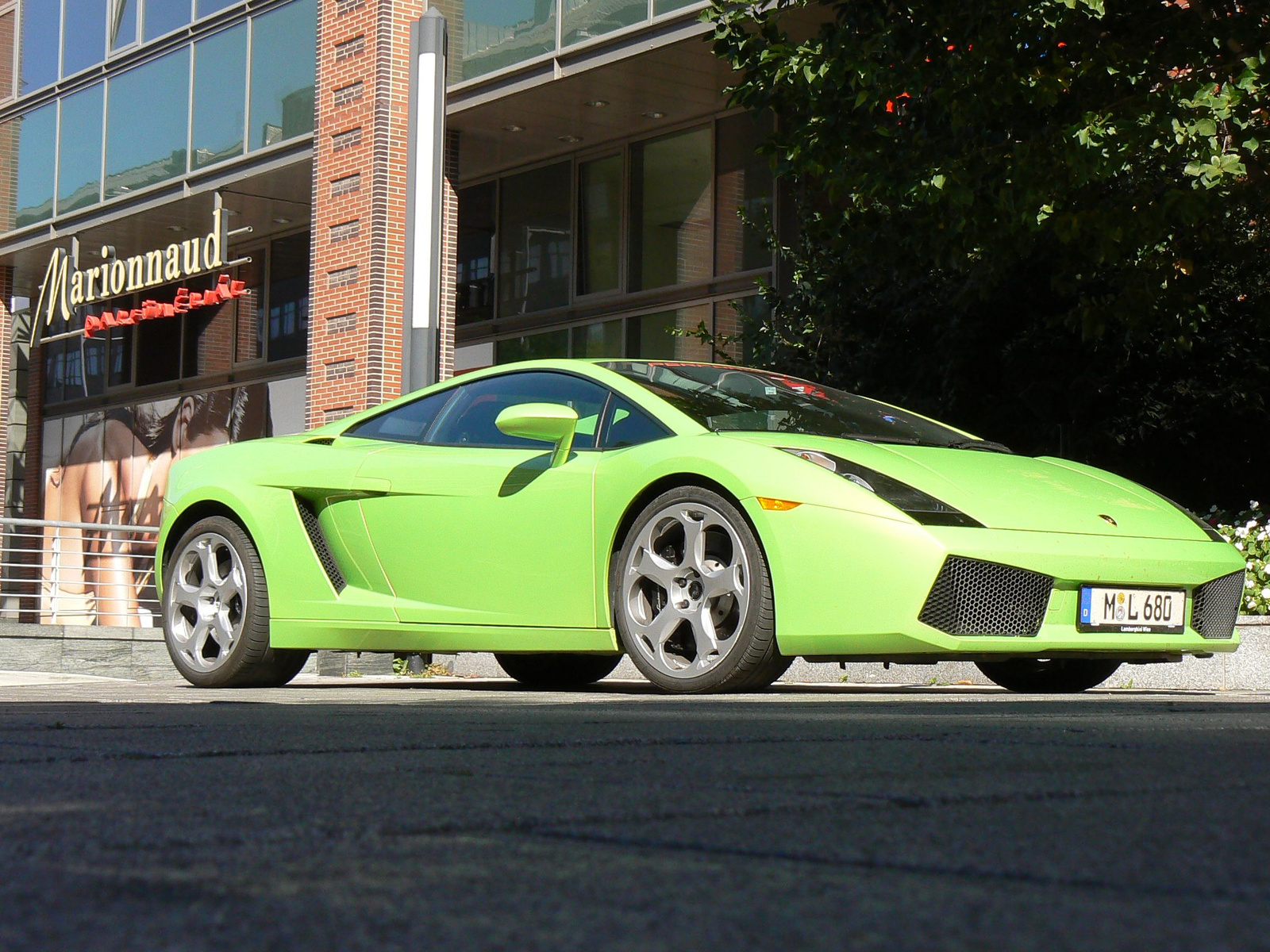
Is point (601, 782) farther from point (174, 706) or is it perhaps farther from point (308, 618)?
point (308, 618)

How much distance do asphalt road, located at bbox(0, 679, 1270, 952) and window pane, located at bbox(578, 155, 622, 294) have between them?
573 inches

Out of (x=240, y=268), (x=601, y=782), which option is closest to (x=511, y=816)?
(x=601, y=782)

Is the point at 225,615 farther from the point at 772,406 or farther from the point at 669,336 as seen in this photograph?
the point at 669,336

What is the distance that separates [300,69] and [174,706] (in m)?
14.5

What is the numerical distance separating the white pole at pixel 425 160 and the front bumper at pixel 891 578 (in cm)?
675

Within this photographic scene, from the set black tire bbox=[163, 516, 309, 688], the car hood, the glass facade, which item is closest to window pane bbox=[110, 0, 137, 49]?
the glass facade

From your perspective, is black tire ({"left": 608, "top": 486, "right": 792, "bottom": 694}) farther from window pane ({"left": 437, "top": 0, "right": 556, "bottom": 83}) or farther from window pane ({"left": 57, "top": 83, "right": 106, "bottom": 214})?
window pane ({"left": 57, "top": 83, "right": 106, "bottom": 214})

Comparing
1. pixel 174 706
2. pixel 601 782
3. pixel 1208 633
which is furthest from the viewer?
pixel 1208 633

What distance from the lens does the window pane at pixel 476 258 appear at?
19.4 metres

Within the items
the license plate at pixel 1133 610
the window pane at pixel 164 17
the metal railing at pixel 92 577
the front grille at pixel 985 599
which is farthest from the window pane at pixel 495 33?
the front grille at pixel 985 599

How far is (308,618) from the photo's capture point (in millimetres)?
6668

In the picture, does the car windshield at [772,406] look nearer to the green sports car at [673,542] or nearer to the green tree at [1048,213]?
the green sports car at [673,542]

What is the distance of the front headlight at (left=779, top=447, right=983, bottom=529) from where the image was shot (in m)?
5.21

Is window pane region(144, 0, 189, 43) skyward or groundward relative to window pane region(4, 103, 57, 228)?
skyward
